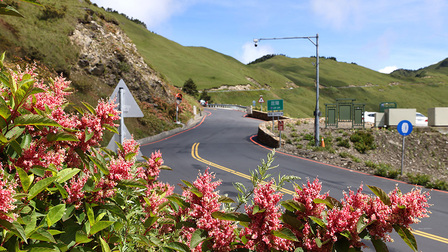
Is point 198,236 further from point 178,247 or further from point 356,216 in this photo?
point 356,216

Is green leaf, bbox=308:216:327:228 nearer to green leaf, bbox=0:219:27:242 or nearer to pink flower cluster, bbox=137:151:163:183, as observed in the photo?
green leaf, bbox=0:219:27:242

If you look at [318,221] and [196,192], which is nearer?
[318,221]

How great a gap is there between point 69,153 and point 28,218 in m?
0.63

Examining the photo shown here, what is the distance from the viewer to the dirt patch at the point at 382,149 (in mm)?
20250

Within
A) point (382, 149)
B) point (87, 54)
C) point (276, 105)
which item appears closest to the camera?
point (382, 149)

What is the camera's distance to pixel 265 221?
1.96 metres

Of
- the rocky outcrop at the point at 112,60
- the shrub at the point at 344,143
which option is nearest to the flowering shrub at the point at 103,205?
the shrub at the point at 344,143

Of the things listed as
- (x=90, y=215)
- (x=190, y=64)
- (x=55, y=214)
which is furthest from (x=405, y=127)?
(x=190, y=64)

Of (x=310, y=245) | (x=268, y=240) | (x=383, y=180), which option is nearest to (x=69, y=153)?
(x=268, y=240)

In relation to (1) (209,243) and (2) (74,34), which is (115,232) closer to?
(1) (209,243)

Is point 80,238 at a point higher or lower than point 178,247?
higher

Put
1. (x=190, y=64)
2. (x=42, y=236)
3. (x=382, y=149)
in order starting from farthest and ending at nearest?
(x=190, y=64)
(x=382, y=149)
(x=42, y=236)

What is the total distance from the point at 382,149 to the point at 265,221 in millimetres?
25068

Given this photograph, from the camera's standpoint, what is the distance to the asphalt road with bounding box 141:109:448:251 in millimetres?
8594
